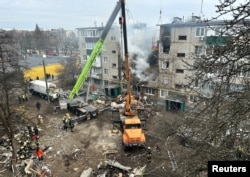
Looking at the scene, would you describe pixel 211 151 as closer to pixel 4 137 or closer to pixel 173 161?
pixel 173 161

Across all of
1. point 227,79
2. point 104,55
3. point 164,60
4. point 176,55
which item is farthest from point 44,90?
point 227,79

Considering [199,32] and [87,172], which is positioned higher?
[199,32]

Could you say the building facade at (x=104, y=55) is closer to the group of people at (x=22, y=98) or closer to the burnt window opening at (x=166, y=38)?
the burnt window opening at (x=166, y=38)

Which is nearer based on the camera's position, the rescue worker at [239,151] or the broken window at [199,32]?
the rescue worker at [239,151]

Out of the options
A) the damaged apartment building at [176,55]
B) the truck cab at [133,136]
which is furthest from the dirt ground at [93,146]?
the damaged apartment building at [176,55]

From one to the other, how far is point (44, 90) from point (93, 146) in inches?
659

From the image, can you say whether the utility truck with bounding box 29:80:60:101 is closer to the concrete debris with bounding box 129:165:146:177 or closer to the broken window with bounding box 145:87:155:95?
the broken window with bounding box 145:87:155:95

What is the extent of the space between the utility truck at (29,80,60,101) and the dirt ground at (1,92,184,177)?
5.34 meters

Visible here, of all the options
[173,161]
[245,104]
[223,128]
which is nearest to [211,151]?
[223,128]

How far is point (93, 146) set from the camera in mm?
19469

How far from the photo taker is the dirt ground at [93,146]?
16.2m

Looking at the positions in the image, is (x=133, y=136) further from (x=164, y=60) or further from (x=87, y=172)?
(x=164, y=60)

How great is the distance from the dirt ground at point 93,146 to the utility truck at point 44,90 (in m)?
5.34

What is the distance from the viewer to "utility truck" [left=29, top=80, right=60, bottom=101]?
3195cm
